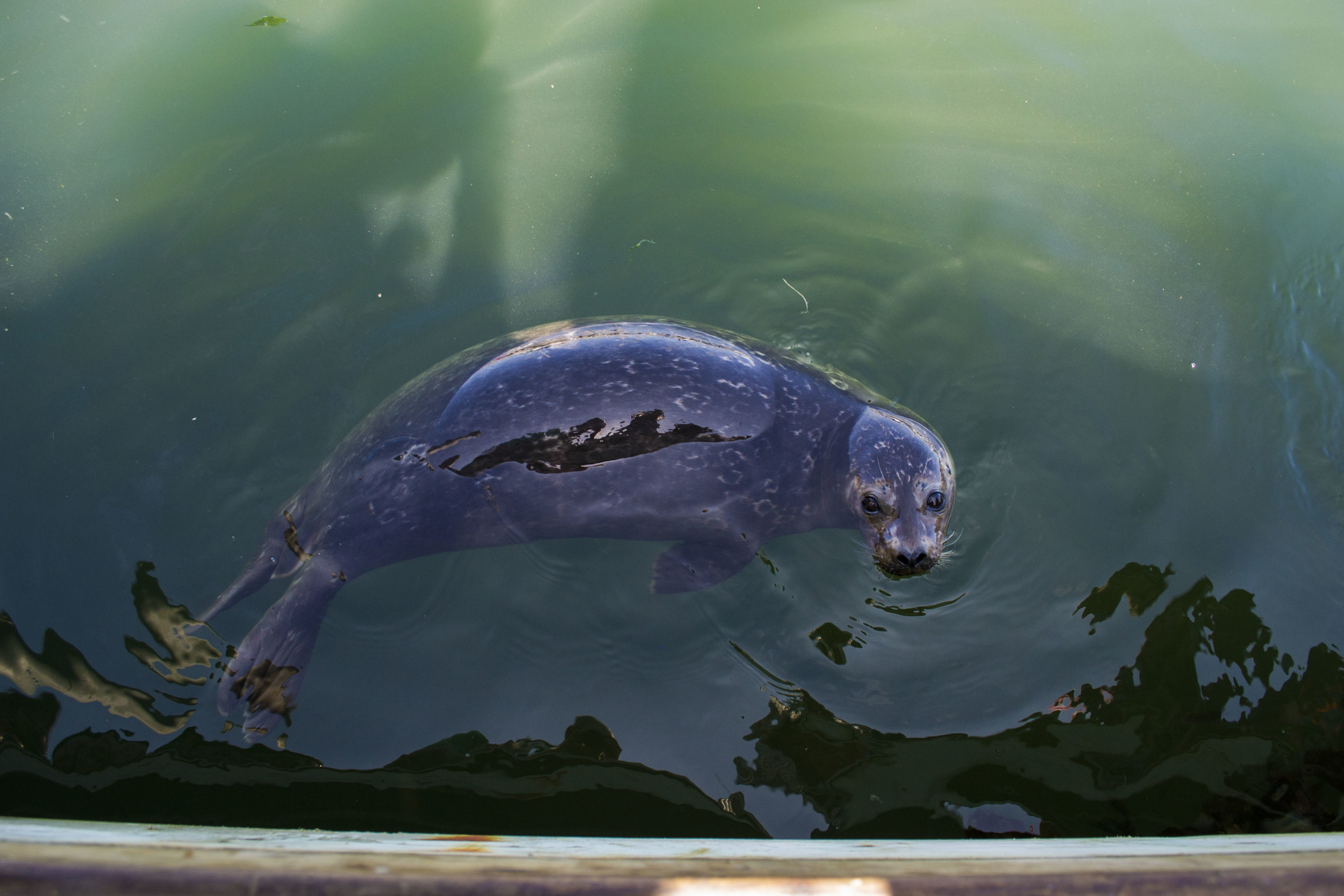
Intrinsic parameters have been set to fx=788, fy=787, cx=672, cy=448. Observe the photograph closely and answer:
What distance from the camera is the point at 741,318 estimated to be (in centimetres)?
456

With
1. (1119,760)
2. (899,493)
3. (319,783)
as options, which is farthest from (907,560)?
(319,783)

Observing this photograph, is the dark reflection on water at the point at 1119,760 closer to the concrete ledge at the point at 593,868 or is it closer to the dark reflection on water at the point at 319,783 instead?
the dark reflection on water at the point at 319,783

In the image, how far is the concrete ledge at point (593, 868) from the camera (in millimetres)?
2018

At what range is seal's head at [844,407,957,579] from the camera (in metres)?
3.46

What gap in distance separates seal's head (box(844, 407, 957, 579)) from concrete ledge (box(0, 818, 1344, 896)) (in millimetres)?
Result: 1282

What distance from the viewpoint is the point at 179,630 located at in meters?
3.58

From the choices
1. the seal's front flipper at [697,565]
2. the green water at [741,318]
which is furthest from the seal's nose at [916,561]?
the seal's front flipper at [697,565]

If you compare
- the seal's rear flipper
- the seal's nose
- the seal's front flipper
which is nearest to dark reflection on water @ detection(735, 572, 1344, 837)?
the seal's front flipper

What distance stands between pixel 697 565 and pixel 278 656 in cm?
189

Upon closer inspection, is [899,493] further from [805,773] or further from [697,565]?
[805,773]

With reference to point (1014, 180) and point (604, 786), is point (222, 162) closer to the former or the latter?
point (604, 786)

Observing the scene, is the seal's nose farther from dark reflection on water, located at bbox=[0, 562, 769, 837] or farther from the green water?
dark reflection on water, located at bbox=[0, 562, 769, 837]

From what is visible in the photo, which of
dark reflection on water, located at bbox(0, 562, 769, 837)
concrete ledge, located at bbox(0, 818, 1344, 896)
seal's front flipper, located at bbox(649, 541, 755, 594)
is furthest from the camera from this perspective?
seal's front flipper, located at bbox(649, 541, 755, 594)

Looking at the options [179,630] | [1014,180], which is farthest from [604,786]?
[1014,180]
